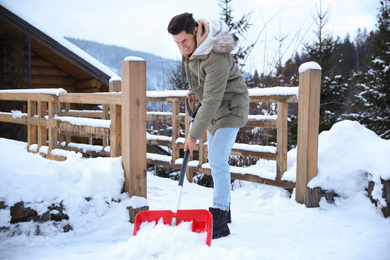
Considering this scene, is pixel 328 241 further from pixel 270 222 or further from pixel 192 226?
pixel 192 226

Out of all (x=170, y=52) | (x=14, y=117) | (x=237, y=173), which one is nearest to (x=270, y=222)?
(x=237, y=173)

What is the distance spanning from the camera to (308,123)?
11.6 feet

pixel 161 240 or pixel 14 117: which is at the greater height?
pixel 14 117

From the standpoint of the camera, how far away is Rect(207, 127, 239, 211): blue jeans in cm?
276

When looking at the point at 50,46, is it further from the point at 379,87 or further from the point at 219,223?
the point at 379,87

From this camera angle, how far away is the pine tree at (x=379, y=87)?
508 inches

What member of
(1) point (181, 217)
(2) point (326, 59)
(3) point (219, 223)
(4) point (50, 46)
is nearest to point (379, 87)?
(2) point (326, 59)

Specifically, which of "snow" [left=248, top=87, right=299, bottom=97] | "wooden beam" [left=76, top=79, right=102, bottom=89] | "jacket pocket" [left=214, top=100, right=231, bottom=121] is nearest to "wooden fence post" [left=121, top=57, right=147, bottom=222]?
"jacket pocket" [left=214, top=100, right=231, bottom=121]

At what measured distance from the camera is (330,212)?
3418mm

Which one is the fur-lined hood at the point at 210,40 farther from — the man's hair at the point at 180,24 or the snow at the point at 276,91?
the snow at the point at 276,91

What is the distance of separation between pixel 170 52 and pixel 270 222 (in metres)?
6.23

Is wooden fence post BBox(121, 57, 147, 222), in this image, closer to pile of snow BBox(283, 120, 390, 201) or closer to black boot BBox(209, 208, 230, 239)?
black boot BBox(209, 208, 230, 239)

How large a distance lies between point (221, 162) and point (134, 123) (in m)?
0.79

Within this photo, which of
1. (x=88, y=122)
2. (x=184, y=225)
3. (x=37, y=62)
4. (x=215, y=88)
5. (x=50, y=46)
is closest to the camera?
(x=184, y=225)
